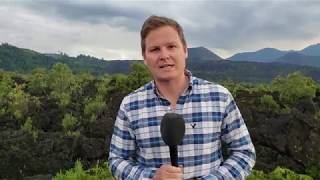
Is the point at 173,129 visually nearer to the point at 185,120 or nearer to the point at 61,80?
the point at 185,120

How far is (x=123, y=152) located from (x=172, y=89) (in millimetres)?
376

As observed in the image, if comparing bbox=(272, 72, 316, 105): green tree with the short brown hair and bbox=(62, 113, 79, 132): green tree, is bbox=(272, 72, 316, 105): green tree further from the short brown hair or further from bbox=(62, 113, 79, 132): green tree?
the short brown hair

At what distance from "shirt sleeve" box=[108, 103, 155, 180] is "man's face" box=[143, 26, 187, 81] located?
0.28 m

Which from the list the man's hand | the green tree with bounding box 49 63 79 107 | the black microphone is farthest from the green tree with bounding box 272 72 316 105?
the black microphone

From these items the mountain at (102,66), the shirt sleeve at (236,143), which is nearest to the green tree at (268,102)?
the shirt sleeve at (236,143)

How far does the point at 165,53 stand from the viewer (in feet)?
8.13

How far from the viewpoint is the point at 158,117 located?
2568mm

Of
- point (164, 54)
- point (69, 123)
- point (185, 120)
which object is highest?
point (164, 54)

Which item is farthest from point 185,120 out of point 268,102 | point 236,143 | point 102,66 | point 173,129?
point 102,66

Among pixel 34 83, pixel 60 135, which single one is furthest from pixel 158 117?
pixel 34 83

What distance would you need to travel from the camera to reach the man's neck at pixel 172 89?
256cm

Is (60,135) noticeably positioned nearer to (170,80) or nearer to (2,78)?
(170,80)

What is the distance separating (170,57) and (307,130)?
14.2 m

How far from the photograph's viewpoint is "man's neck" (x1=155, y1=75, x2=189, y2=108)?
256cm
